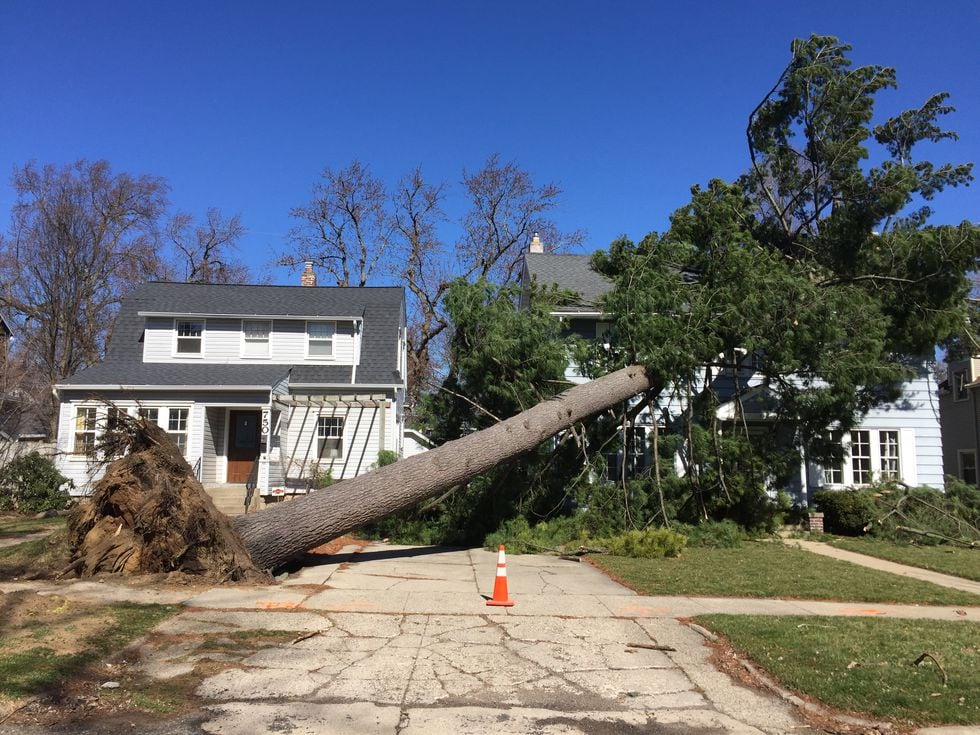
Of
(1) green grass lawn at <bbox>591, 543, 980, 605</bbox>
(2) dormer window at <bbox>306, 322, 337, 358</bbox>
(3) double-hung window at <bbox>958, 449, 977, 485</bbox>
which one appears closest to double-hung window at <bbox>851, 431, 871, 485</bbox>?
(1) green grass lawn at <bbox>591, 543, 980, 605</bbox>

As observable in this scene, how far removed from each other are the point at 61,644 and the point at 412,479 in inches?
220

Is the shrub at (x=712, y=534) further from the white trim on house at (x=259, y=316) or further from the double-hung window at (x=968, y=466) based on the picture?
the double-hung window at (x=968, y=466)

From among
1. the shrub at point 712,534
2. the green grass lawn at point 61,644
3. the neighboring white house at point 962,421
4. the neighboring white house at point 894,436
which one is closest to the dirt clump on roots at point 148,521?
the green grass lawn at point 61,644

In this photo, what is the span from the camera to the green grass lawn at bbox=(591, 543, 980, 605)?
915 centimetres

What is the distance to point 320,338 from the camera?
21281 mm

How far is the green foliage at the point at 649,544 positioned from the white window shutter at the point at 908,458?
369 inches

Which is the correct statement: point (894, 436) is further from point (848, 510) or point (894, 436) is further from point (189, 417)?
point (189, 417)

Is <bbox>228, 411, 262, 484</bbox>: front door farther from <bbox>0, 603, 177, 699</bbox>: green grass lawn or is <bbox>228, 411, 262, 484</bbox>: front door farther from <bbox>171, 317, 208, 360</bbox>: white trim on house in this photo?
<bbox>0, 603, 177, 699</bbox>: green grass lawn

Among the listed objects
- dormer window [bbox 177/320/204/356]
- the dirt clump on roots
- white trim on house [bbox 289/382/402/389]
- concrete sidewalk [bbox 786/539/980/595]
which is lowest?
concrete sidewalk [bbox 786/539/980/595]

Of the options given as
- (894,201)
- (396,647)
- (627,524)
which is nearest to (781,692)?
(396,647)

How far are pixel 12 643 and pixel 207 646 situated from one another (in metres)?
1.46

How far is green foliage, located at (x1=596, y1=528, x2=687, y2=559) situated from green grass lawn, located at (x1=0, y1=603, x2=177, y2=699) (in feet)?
24.8

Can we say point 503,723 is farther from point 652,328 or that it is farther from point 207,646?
point 652,328

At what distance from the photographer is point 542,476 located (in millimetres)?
13875
